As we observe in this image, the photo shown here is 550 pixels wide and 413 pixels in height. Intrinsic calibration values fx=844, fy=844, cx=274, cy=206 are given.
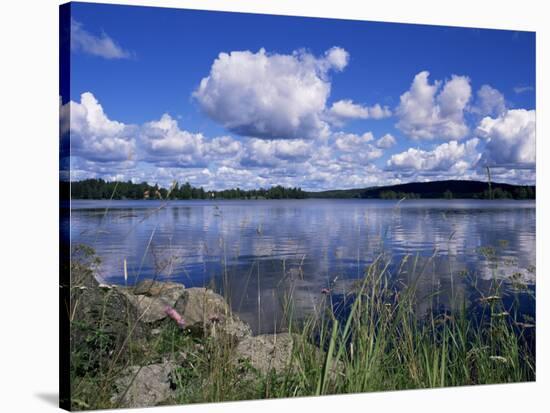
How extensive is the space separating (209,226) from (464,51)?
2655 mm

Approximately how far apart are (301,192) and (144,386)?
192 cm

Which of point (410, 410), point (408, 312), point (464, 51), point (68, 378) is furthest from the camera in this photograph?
point (464, 51)

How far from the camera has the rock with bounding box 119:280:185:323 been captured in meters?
5.90

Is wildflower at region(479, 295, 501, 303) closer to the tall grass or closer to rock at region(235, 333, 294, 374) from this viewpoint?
the tall grass

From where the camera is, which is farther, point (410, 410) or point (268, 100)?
point (268, 100)

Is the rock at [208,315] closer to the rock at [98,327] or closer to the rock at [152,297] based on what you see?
the rock at [152,297]

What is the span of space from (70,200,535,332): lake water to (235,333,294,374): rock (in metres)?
0.10

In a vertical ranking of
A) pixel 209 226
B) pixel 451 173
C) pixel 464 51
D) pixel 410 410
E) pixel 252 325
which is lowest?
pixel 410 410

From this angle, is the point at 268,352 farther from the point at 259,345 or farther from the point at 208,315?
the point at 208,315

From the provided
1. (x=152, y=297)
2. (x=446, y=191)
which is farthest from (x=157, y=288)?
(x=446, y=191)

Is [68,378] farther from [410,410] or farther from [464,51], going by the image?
[464,51]

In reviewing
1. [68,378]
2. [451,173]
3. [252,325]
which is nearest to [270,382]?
[252,325]

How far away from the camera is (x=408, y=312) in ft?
21.1

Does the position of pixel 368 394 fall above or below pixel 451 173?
below
